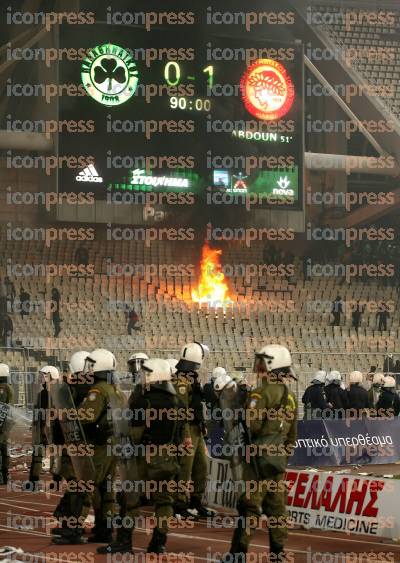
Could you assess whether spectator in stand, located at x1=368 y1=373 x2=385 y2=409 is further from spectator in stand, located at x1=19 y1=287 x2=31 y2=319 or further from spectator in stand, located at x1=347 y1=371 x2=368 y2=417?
spectator in stand, located at x1=19 y1=287 x2=31 y2=319

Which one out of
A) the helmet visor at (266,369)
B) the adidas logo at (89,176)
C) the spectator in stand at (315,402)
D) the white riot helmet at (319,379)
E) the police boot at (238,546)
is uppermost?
the adidas logo at (89,176)

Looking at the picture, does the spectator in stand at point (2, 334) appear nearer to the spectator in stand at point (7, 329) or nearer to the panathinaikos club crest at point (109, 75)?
the spectator in stand at point (7, 329)

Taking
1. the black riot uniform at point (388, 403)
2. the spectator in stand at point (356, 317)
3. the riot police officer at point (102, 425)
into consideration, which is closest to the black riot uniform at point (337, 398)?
the black riot uniform at point (388, 403)

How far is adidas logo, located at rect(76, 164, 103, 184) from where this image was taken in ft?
124

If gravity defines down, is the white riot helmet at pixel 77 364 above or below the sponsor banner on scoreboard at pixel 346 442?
above

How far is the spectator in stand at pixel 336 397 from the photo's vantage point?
971 inches

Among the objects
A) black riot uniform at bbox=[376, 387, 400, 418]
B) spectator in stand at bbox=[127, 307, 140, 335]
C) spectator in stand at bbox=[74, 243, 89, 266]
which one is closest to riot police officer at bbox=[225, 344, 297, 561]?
black riot uniform at bbox=[376, 387, 400, 418]

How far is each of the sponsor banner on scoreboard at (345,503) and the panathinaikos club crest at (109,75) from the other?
2534 centimetres

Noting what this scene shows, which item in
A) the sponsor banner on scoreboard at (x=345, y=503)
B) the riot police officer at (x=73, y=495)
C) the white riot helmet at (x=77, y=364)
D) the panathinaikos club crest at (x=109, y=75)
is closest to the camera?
the riot police officer at (x=73, y=495)

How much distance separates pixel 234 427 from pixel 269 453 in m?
0.36

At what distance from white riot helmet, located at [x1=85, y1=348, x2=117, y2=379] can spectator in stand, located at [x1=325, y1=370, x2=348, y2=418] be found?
42.4ft

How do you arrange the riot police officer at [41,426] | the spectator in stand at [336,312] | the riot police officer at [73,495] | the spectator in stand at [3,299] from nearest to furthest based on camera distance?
the riot police officer at [73,495], the riot police officer at [41,426], the spectator in stand at [3,299], the spectator in stand at [336,312]

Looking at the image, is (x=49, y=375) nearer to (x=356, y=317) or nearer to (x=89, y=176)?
(x=89, y=176)

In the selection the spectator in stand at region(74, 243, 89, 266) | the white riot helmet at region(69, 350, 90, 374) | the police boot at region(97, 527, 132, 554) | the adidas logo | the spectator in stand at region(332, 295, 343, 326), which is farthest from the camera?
the spectator in stand at region(74, 243, 89, 266)
